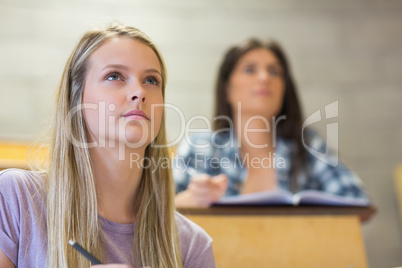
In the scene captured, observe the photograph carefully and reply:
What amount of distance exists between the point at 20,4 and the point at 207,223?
1474 mm

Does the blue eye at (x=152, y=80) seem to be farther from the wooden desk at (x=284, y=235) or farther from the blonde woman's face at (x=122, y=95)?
the wooden desk at (x=284, y=235)

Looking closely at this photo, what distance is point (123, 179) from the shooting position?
1000 mm

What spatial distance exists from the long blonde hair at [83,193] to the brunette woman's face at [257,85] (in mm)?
990

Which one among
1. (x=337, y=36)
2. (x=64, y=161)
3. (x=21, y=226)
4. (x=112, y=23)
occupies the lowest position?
(x=21, y=226)

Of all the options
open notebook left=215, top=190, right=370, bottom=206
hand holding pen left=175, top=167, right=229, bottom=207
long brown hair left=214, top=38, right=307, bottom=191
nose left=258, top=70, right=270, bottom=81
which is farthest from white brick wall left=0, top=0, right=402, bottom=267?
open notebook left=215, top=190, right=370, bottom=206

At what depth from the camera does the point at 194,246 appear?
103cm

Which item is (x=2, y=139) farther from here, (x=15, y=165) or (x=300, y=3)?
(x=300, y=3)

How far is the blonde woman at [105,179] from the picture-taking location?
868 mm

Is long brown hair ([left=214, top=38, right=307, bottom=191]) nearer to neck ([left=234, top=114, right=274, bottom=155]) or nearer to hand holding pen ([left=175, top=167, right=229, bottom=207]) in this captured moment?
neck ([left=234, top=114, right=274, bottom=155])

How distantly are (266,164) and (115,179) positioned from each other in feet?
3.30

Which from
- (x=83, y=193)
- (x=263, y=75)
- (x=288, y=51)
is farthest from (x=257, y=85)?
(x=83, y=193)

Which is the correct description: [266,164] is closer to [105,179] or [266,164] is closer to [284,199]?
[284,199]

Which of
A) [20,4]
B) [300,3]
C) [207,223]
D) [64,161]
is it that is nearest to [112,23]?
[64,161]

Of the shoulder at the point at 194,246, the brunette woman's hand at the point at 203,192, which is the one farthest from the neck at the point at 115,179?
the brunette woman's hand at the point at 203,192
